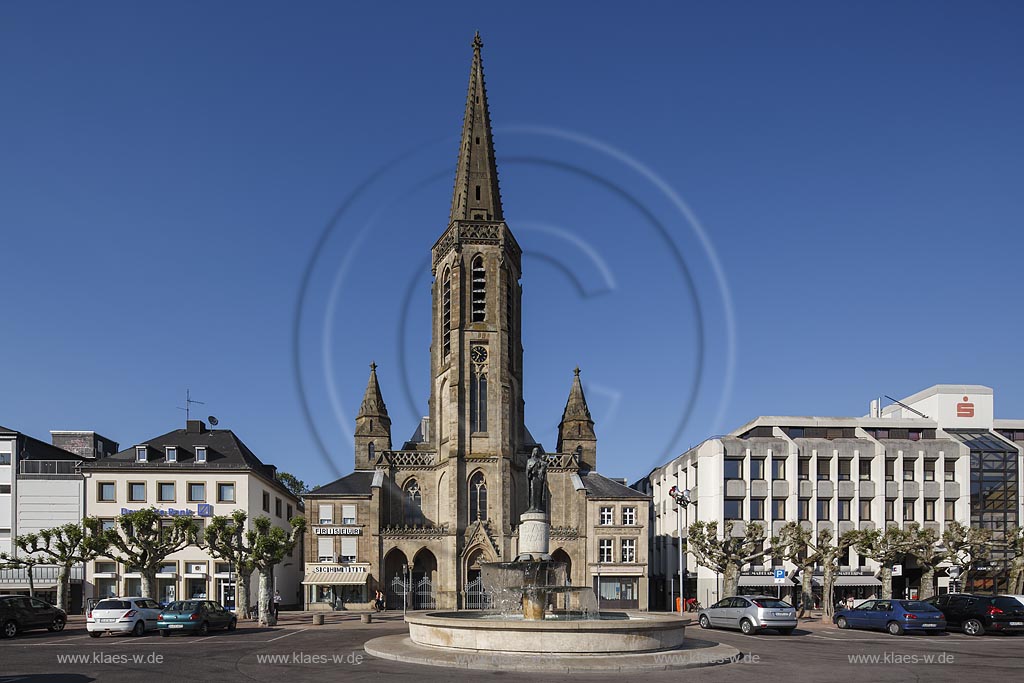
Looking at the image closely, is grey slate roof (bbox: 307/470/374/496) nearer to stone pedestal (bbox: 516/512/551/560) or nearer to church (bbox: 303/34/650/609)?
church (bbox: 303/34/650/609)

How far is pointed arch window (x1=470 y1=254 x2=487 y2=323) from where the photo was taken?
8394cm

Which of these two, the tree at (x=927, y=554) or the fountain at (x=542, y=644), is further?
the tree at (x=927, y=554)

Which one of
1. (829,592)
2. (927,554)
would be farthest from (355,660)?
(927,554)

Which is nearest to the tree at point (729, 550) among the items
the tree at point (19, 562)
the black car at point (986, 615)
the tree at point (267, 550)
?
the black car at point (986, 615)

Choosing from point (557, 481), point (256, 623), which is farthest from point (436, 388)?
point (256, 623)

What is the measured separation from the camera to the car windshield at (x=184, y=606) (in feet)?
123

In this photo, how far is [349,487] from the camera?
259ft

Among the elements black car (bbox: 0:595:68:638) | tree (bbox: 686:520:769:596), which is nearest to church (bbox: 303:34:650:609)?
tree (bbox: 686:520:769:596)

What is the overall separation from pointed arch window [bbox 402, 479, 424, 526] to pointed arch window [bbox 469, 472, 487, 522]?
4.77m

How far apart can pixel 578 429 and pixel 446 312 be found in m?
22.3

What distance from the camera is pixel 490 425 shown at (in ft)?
266

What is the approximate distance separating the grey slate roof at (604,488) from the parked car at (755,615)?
37066 mm

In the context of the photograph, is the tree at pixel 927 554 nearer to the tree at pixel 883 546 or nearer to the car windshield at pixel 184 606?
the tree at pixel 883 546

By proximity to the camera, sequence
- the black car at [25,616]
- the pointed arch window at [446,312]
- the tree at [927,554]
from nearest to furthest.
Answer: the black car at [25,616]
the tree at [927,554]
the pointed arch window at [446,312]
